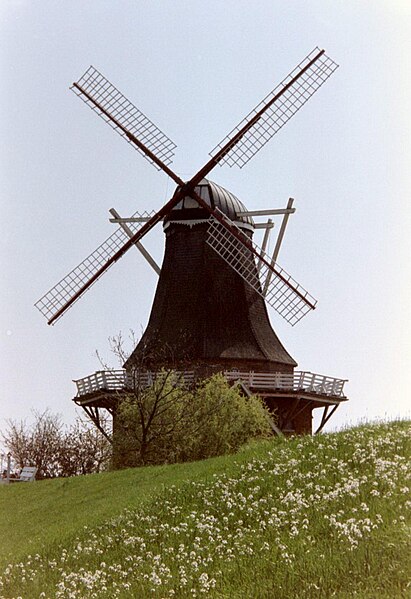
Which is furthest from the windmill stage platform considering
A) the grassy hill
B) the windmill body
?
the grassy hill

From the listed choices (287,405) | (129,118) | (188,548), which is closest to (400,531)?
(188,548)

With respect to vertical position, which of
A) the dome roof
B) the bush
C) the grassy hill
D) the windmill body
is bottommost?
the grassy hill

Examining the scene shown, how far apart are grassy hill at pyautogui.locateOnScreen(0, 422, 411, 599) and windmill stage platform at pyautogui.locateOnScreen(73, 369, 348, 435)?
545 inches

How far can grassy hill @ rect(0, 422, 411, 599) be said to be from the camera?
10.0 meters

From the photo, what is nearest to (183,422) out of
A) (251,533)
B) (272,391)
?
(272,391)

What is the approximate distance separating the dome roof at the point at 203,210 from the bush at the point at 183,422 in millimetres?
6602

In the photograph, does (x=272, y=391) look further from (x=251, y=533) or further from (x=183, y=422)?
(x=251, y=533)

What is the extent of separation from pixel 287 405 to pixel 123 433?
677 cm

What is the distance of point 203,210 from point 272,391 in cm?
727

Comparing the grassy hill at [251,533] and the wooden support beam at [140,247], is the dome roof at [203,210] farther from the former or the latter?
the grassy hill at [251,533]

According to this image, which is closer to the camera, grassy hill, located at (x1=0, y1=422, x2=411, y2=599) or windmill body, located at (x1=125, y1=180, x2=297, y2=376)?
grassy hill, located at (x1=0, y1=422, x2=411, y2=599)

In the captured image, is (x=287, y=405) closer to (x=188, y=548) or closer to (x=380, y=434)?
(x=380, y=434)

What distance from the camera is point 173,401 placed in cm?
3120

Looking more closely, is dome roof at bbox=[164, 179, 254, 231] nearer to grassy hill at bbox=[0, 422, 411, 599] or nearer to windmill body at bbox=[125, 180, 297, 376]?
windmill body at bbox=[125, 180, 297, 376]
